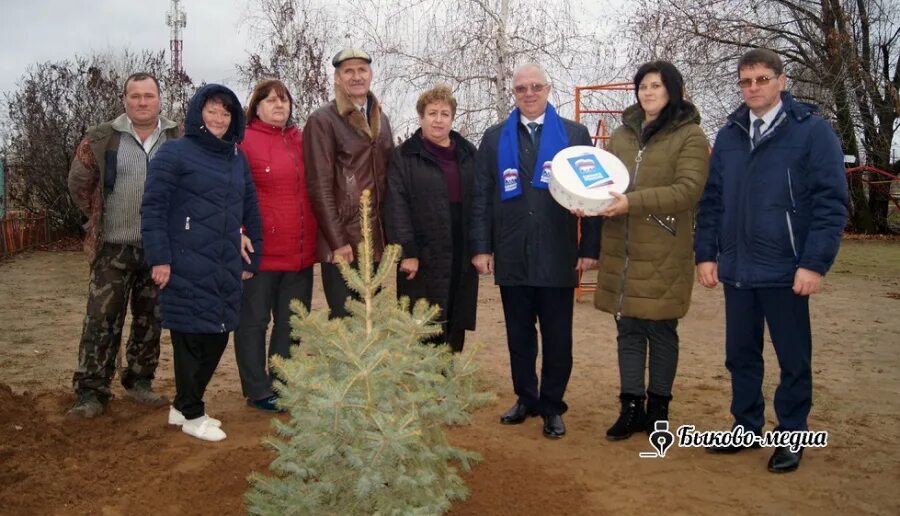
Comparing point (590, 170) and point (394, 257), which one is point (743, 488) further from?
point (394, 257)

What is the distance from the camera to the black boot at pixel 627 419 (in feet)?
15.9

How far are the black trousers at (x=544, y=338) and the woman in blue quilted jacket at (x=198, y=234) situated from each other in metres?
1.76

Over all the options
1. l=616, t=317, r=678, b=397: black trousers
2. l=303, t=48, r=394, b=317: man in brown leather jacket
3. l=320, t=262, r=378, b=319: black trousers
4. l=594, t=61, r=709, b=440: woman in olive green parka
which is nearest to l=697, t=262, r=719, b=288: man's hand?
l=594, t=61, r=709, b=440: woman in olive green parka

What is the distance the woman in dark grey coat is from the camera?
491 centimetres

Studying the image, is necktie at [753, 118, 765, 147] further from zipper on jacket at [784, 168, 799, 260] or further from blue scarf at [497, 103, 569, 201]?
blue scarf at [497, 103, 569, 201]

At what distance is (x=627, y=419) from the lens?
4.86 meters

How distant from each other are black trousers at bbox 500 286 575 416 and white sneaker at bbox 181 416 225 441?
6.29ft

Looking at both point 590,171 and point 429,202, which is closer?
point 590,171

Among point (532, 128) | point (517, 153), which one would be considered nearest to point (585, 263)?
point (517, 153)

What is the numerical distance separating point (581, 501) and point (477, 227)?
1.86m

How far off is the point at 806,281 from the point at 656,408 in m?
1.28

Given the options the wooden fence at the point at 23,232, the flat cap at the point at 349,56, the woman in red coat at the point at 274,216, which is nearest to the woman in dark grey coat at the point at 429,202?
the flat cap at the point at 349,56

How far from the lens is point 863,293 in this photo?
1150 cm

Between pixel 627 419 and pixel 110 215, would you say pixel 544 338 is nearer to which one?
pixel 627 419
